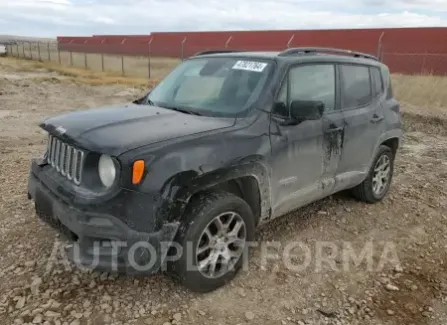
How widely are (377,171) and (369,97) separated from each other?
92 cm

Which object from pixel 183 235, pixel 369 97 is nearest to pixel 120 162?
pixel 183 235

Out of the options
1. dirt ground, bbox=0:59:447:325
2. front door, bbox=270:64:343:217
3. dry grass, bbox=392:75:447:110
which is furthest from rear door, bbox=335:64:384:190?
dry grass, bbox=392:75:447:110

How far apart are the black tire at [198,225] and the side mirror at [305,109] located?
0.85m

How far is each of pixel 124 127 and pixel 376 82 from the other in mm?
3013

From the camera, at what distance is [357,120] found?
14.6 ft

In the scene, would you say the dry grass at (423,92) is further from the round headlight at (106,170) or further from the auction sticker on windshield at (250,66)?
the round headlight at (106,170)

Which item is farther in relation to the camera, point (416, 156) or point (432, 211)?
point (416, 156)

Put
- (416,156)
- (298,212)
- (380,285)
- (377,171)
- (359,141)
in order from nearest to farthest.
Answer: (380,285)
(359,141)
(298,212)
(377,171)
(416,156)

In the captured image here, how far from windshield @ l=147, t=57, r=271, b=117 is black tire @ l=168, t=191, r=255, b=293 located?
29.5 inches

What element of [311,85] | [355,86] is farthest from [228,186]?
[355,86]

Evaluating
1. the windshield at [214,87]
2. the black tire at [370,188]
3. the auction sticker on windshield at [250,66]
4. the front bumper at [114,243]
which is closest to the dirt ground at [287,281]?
the black tire at [370,188]

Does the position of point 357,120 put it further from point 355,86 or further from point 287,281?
point 287,281

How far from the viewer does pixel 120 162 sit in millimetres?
2820

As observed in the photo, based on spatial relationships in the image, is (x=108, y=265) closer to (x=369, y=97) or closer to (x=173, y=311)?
(x=173, y=311)
